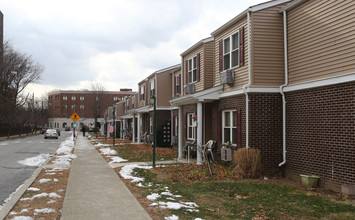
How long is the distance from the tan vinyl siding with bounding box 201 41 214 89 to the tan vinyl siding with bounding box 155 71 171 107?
380 inches

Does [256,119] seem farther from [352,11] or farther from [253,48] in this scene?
[352,11]

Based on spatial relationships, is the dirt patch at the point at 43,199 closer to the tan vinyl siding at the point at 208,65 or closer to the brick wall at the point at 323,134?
the brick wall at the point at 323,134

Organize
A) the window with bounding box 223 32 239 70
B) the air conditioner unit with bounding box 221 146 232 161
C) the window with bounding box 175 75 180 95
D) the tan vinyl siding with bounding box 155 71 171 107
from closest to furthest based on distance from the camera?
the air conditioner unit with bounding box 221 146 232 161 → the window with bounding box 223 32 239 70 → the window with bounding box 175 75 180 95 → the tan vinyl siding with bounding box 155 71 171 107

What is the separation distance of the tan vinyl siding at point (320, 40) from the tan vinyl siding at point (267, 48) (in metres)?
0.41

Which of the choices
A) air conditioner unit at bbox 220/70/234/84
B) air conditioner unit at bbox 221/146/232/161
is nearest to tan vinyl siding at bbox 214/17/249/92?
air conditioner unit at bbox 220/70/234/84

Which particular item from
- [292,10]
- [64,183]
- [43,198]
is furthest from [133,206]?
[292,10]

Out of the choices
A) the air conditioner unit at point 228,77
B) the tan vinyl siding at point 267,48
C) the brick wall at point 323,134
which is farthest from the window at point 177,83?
the brick wall at point 323,134

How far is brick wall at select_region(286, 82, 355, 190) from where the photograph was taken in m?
8.35

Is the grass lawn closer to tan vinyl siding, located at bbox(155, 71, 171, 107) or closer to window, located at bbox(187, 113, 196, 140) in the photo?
window, located at bbox(187, 113, 196, 140)

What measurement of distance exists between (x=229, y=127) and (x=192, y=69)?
5.33m

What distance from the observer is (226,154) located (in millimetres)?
12320

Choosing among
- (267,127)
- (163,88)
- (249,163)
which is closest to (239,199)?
(249,163)

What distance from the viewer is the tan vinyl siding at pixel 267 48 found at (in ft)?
36.7

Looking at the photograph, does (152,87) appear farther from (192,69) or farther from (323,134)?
(323,134)
